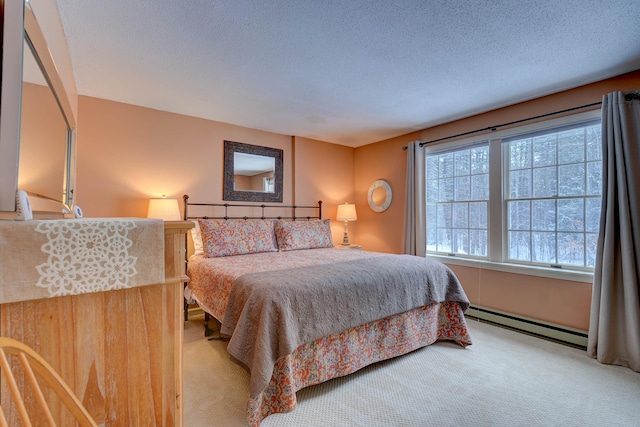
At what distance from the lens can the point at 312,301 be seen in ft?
6.06

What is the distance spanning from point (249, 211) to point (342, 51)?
8.15ft

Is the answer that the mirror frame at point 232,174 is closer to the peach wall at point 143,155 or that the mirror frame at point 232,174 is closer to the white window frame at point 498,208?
the peach wall at point 143,155

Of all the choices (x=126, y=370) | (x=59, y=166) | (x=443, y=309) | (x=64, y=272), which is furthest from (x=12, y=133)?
(x=443, y=309)

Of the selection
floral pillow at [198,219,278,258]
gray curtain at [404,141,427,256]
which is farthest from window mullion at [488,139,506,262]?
floral pillow at [198,219,278,258]

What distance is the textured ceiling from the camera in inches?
67.6

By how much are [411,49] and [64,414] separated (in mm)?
2614

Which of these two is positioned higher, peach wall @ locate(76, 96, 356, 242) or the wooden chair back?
peach wall @ locate(76, 96, 356, 242)

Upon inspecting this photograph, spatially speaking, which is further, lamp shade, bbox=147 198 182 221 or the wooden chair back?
lamp shade, bbox=147 198 182 221

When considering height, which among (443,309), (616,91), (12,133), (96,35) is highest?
(96,35)

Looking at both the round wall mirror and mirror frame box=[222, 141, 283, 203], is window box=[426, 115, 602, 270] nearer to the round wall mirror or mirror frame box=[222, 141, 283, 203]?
the round wall mirror

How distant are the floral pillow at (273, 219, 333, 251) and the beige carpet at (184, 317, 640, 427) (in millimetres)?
1413

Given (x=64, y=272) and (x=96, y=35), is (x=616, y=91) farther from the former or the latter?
(x=96, y=35)

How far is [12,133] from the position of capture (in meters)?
0.76

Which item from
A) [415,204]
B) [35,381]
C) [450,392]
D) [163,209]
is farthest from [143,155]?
[450,392]
